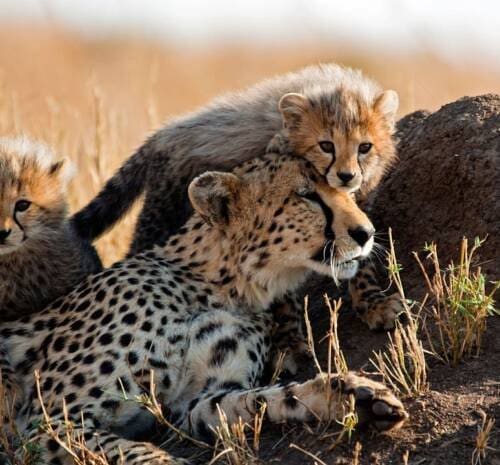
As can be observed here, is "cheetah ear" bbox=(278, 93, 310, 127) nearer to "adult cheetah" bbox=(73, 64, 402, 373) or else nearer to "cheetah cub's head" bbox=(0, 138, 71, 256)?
"adult cheetah" bbox=(73, 64, 402, 373)

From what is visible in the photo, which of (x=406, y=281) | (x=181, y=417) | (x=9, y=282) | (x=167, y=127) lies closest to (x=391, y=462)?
(x=181, y=417)

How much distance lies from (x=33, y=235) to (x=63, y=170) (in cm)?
33

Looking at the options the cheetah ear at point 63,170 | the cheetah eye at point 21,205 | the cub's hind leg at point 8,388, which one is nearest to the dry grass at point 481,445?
the cub's hind leg at point 8,388

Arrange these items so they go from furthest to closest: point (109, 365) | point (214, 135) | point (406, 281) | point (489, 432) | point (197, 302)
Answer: point (214, 135)
point (406, 281)
point (197, 302)
point (109, 365)
point (489, 432)

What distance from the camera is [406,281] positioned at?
3549 mm

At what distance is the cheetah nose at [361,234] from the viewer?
3.13 metres

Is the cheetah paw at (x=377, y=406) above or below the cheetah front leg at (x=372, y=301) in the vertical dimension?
above

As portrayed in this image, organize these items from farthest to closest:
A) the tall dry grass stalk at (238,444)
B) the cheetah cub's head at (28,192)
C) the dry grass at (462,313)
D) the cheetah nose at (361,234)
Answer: the cheetah cub's head at (28,192)
the cheetah nose at (361,234)
the dry grass at (462,313)
the tall dry grass stalk at (238,444)

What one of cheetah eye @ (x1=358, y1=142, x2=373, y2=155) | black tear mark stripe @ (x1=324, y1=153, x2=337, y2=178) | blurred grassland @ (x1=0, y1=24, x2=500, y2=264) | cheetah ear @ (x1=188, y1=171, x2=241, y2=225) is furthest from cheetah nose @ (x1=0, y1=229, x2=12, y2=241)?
blurred grassland @ (x1=0, y1=24, x2=500, y2=264)

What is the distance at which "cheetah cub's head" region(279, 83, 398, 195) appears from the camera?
344 cm

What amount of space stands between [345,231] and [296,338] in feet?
1.40

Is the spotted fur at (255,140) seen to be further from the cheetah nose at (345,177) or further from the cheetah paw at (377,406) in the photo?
the cheetah paw at (377,406)

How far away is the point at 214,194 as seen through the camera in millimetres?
3297

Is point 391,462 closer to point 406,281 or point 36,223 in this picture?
point 406,281
